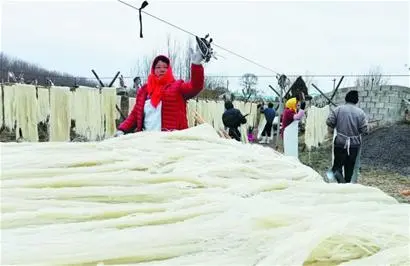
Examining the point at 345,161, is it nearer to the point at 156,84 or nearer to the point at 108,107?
the point at 156,84

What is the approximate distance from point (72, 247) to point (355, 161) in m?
6.09

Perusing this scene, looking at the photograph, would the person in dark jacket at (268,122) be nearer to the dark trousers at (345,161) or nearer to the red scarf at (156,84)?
the dark trousers at (345,161)

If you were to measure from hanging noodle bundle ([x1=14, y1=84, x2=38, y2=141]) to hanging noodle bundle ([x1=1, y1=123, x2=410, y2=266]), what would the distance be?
7.61 m

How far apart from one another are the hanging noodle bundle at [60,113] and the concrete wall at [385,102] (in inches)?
510

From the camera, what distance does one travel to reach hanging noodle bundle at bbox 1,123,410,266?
1.32 meters

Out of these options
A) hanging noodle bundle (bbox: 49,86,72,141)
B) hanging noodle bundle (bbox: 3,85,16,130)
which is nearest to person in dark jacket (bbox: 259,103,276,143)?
hanging noodle bundle (bbox: 49,86,72,141)

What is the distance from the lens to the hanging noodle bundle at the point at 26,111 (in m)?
9.18

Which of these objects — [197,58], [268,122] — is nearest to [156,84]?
[197,58]

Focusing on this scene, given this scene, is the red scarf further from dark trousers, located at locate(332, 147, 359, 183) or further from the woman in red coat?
dark trousers, located at locate(332, 147, 359, 183)

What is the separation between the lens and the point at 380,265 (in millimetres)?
1324

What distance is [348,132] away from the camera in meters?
6.65

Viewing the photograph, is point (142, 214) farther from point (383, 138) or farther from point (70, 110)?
point (383, 138)

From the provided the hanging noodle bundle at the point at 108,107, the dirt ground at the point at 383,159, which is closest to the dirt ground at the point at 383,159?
the dirt ground at the point at 383,159

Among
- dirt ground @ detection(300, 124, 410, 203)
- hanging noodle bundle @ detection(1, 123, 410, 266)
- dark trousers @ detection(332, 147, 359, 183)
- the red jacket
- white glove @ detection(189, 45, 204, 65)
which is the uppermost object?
white glove @ detection(189, 45, 204, 65)
